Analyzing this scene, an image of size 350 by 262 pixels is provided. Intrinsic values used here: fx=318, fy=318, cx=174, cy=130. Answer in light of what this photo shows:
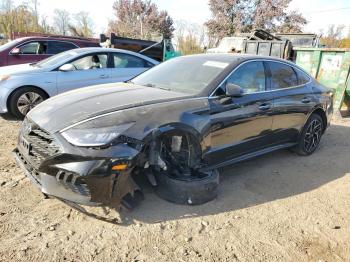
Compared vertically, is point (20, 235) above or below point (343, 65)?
below

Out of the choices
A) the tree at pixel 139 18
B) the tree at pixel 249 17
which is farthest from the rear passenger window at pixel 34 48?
the tree at pixel 139 18

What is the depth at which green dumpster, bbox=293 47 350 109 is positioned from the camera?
8258mm

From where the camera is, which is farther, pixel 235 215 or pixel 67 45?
pixel 67 45

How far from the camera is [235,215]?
3318 millimetres

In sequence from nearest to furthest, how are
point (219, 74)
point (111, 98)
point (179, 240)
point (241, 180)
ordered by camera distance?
point (179, 240) < point (111, 98) < point (219, 74) < point (241, 180)

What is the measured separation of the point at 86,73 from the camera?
6832 millimetres

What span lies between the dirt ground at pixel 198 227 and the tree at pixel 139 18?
30677 millimetres

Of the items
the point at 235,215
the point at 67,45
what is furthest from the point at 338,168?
the point at 67,45

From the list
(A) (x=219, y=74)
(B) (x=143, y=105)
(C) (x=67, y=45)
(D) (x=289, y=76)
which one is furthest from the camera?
(C) (x=67, y=45)

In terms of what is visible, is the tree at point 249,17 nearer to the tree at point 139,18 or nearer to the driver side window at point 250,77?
the tree at point 139,18

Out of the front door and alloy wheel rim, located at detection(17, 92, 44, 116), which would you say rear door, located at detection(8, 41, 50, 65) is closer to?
alloy wheel rim, located at detection(17, 92, 44, 116)

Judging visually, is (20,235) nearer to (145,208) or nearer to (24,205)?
(24,205)

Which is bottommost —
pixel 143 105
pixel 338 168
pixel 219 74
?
pixel 338 168

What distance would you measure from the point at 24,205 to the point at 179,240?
1633mm
